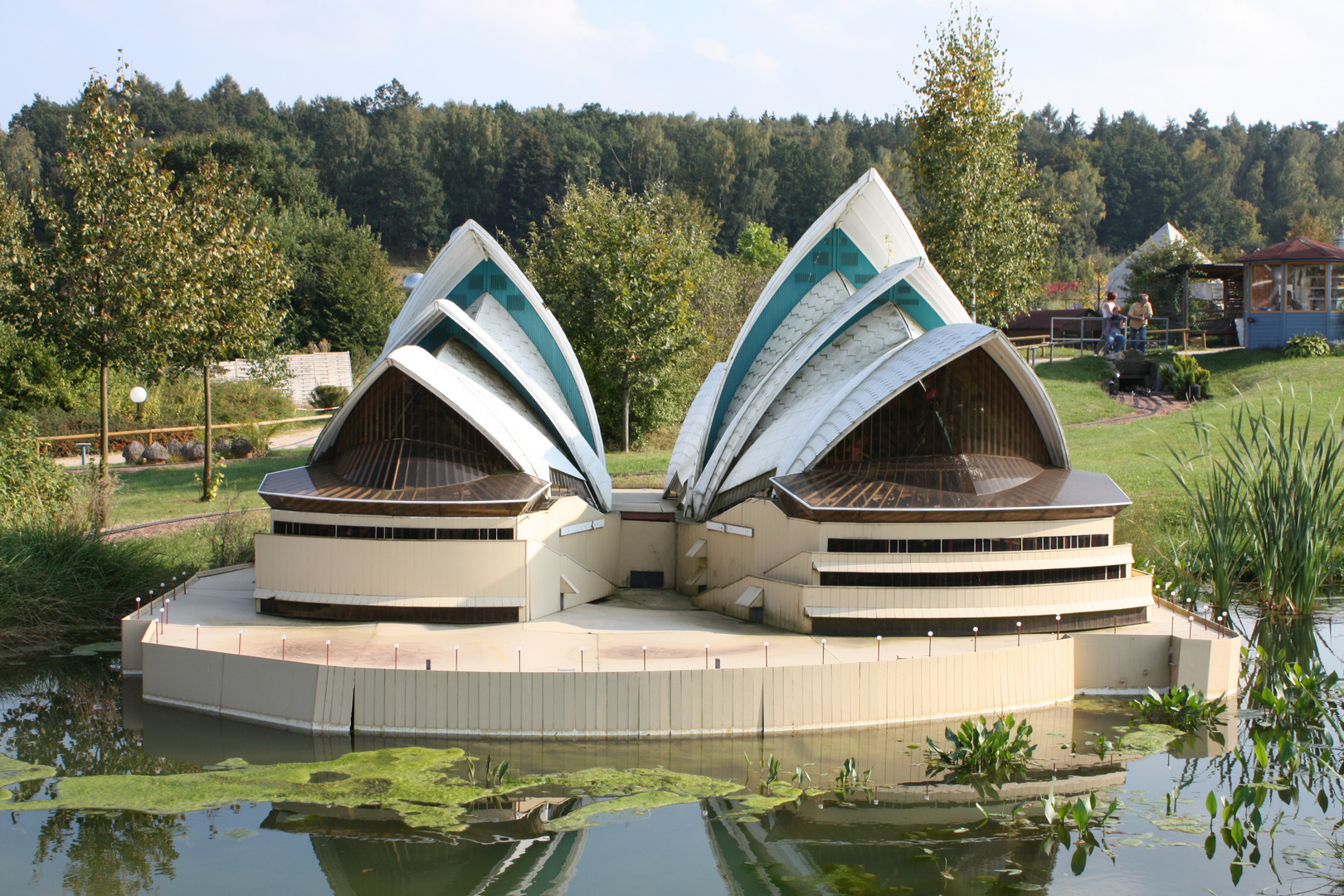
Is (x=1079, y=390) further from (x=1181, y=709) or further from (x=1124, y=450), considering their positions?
(x=1181, y=709)

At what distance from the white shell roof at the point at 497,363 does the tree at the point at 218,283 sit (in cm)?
523

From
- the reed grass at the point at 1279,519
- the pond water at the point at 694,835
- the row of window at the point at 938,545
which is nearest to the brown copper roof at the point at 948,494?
the row of window at the point at 938,545

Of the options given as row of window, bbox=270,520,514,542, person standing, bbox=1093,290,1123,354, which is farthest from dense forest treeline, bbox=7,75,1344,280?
row of window, bbox=270,520,514,542

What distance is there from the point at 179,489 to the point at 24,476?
6.86 meters

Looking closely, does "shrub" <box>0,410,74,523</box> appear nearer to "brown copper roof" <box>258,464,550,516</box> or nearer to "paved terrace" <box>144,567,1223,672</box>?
"paved terrace" <box>144,567,1223,672</box>

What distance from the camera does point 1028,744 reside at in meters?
15.7

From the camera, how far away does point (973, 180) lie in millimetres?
33656

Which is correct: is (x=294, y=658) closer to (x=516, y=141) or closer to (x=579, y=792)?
(x=579, y=792)

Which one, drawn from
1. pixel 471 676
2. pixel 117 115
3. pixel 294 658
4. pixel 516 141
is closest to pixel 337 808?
pixel 471 676

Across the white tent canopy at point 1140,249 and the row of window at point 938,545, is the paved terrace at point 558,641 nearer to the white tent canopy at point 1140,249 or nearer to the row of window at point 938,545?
the row of window at point 938,545

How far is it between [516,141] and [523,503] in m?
77.9

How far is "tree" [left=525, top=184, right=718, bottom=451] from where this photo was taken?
120 feet

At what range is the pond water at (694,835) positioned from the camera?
12227 mm

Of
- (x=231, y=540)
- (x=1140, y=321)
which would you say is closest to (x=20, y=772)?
(x=231, y=540)
